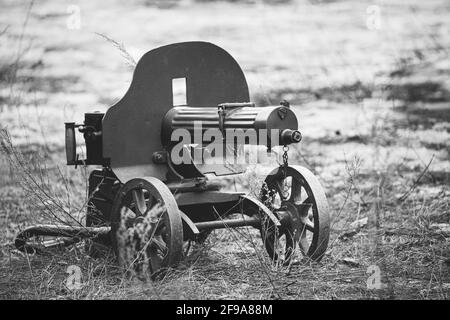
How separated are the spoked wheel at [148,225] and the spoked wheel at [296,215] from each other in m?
0.58

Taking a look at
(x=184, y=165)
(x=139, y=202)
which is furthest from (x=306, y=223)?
(x=139, y=202)

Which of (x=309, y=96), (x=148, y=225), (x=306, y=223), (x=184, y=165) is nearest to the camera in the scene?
(x=148, y=225)

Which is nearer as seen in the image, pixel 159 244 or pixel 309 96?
pixel 159 244

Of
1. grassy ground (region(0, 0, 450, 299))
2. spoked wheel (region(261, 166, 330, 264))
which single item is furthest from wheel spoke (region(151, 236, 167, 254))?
spoked wheel (region(261, 166, 330, 264))

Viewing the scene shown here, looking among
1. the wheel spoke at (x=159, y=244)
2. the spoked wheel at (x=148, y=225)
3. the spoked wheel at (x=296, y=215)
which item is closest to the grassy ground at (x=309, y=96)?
the spoked wheel at (x=296, y=215)

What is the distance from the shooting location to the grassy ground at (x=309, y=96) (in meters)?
5.11

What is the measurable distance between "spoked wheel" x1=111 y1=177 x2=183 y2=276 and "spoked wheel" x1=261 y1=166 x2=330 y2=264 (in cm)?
58

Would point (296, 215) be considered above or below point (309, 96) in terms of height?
below

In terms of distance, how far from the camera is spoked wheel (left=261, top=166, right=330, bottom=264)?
425 centimetres

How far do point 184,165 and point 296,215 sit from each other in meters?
0.76

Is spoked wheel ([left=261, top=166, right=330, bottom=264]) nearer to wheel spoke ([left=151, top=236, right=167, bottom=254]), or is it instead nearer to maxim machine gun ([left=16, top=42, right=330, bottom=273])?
maxim machine gun ([left=16, top=42, right=330, bottom=273])

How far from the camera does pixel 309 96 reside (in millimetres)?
8383

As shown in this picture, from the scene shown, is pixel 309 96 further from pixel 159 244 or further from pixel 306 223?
pixel 159 244
